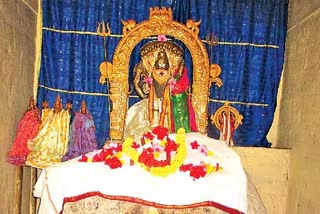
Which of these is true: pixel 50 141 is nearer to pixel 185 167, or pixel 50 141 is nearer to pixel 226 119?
pixel 185 167

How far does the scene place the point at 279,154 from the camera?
4.12 metres

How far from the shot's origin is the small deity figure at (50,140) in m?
3.54

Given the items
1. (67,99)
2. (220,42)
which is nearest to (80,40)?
(67,99)

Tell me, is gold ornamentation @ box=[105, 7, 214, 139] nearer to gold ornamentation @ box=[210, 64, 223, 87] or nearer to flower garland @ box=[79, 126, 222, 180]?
gold ornamentation @ box=[210, 64, 223, 87]

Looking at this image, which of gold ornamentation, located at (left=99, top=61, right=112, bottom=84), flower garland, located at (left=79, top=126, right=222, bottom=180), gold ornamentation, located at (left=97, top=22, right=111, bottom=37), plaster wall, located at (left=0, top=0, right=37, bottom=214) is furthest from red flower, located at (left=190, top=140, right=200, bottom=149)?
gold ornamentation, located at (left=97, top=22, right=111, bottom=37)

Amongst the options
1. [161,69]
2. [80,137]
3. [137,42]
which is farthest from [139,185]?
[137,42]

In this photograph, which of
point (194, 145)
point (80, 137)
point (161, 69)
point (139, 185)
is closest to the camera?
point (139, 185)

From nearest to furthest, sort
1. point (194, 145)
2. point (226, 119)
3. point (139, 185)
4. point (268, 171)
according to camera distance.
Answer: point (139, 185)
point (194, 145)
point (268, 171)
point (226, 119)

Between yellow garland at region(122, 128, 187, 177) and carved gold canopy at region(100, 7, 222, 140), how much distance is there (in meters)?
0.97

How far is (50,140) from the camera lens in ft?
11.9

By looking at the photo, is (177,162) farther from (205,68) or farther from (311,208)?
(205,68)

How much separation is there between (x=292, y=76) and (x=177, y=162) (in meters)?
1.72

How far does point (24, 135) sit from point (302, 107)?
2346mm

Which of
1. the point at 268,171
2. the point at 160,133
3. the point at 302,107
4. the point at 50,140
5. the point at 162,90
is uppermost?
the point at 162,90
